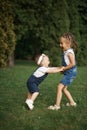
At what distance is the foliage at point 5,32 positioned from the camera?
2327cm

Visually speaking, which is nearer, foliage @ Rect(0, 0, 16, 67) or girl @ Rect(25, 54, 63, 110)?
girl @ Rect(25, 54, 63, 110)

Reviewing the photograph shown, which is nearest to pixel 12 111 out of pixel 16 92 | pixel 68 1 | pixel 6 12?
pixel 16 92

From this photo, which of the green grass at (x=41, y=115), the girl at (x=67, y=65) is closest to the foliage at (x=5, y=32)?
the green grass at (x=41, y=115)

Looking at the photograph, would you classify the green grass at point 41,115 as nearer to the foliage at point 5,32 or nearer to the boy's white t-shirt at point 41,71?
the boy's white t-shirt at point 41,71

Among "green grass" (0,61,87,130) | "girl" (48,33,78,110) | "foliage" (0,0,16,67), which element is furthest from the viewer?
"foliage" (0,0,16,67)

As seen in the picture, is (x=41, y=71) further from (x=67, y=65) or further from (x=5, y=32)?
(x=5, y=32)

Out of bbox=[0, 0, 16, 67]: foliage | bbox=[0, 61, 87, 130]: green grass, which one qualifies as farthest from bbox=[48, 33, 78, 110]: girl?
bbox=[0, 0, 16, 67]: foliage

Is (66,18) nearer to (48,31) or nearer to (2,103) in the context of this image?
(48,31)

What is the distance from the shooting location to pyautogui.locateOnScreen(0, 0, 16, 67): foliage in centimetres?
2327

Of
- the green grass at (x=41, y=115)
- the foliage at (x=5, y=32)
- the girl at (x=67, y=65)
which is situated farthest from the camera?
the foliage at (x=5, y=32)

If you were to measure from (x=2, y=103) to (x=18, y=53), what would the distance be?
30.7m

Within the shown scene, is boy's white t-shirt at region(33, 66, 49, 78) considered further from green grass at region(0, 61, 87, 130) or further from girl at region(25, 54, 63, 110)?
green grass at region(0, 61, 87, 130)

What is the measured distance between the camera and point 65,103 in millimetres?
9867

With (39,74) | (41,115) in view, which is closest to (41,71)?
(39,74)
